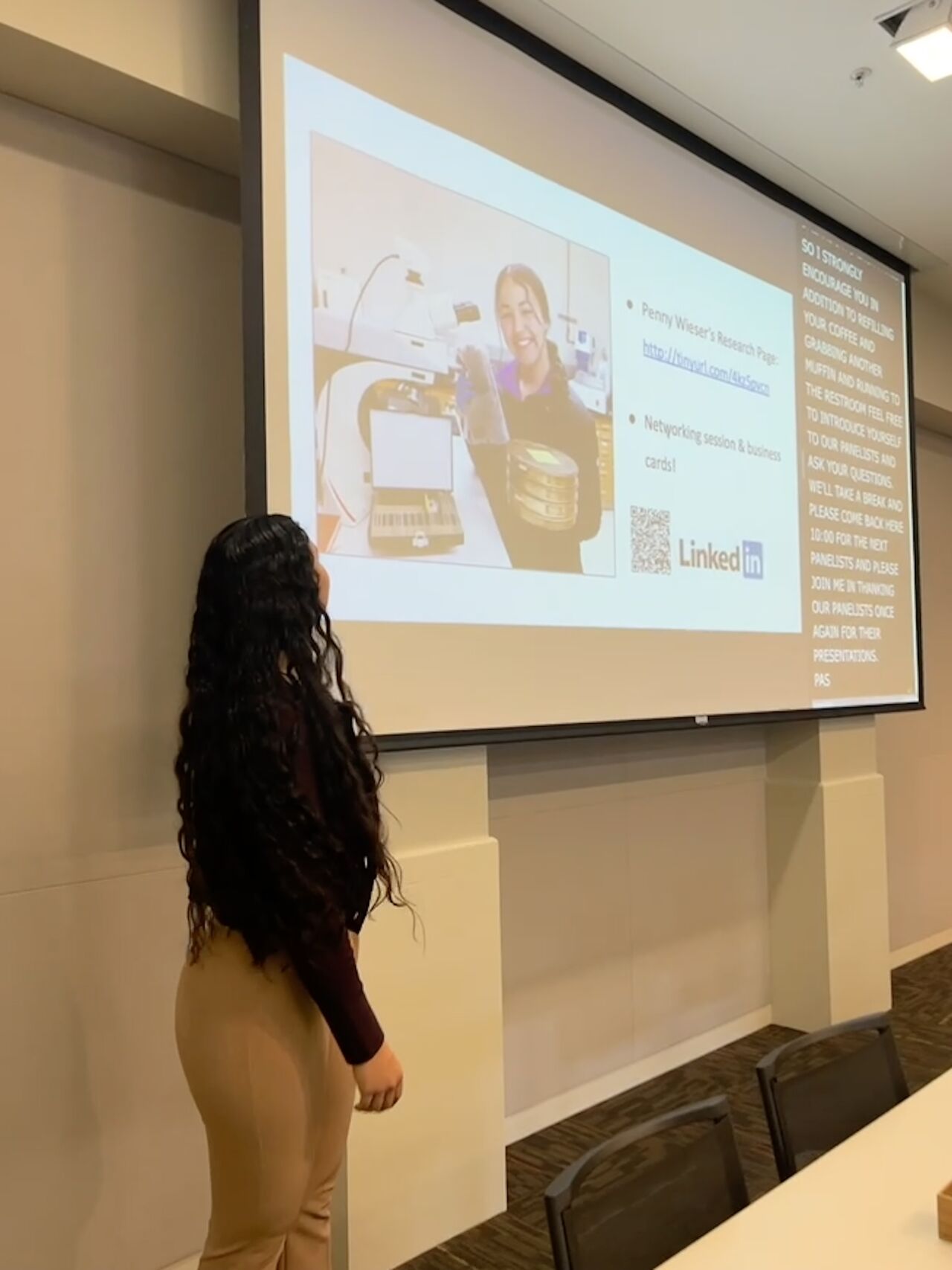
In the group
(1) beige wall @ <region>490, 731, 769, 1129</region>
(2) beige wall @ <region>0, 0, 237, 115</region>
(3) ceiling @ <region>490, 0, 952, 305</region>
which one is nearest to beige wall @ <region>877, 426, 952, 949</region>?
(1) beige wall @ <region>490, 731, 769, 1129</region>

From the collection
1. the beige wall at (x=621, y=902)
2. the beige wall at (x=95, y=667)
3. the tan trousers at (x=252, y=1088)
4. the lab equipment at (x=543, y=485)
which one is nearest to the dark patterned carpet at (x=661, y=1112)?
the beige wall at (x=621, y=902)

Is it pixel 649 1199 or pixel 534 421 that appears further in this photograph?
pixel 534 421

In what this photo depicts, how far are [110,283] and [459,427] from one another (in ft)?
2.60

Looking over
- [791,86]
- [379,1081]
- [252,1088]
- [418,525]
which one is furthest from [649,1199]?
[791,86]

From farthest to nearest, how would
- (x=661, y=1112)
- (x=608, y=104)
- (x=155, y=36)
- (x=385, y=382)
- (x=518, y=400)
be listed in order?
(x=661, y=1112) < (x=608, y=104) < (x=518, y=400) < (x=385, y=382) < (x=155, y=36)

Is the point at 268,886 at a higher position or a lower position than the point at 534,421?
lower

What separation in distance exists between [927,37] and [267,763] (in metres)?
2.46

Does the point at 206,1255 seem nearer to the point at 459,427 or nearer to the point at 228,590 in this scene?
the point at 228,590

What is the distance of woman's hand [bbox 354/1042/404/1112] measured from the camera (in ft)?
4.78

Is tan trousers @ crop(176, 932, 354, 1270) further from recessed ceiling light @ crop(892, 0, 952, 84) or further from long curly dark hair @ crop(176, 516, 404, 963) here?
recessed ceiling light @ crop(892, 0, 952, 84)

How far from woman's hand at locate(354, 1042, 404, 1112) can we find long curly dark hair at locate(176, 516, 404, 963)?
0.65 ft

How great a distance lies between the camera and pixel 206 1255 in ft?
4.91

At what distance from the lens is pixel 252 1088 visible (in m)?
1.42

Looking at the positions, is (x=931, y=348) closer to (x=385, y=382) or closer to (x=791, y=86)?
(x=791, y=86)
